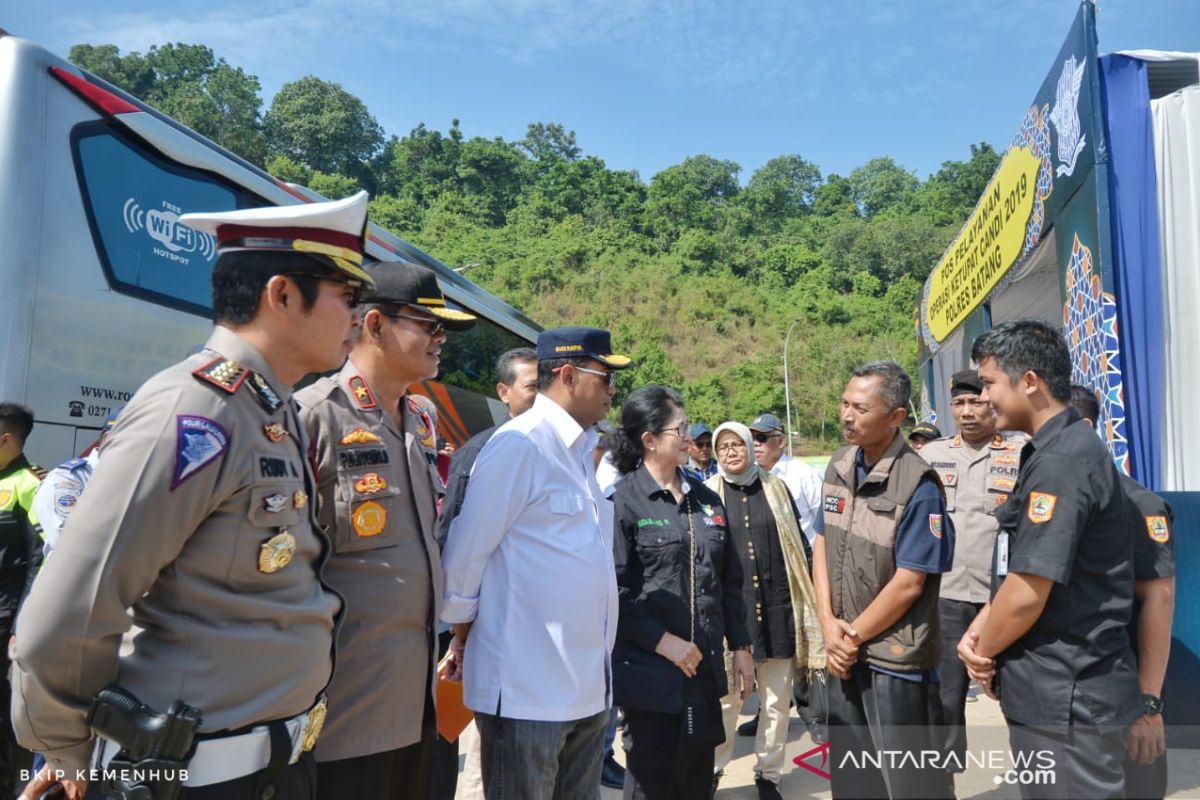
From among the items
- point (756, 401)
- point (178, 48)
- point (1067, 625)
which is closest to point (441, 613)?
point (1067, 625)

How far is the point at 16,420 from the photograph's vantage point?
343 centimetres

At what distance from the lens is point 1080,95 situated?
5.13 meters

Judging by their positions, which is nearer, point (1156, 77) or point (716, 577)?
point (716, 577)

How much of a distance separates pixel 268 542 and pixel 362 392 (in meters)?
0.67

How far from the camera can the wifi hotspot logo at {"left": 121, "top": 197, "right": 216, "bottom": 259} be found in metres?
4.27

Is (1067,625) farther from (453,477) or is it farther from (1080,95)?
(1080,95)

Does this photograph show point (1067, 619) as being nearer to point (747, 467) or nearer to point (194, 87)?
point (747, 467)

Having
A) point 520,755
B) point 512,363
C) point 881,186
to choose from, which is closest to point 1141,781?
point 520,755

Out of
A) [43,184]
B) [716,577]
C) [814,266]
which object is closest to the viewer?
[716,577]

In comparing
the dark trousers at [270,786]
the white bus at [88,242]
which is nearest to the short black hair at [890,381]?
the dark trousers at [270,786]

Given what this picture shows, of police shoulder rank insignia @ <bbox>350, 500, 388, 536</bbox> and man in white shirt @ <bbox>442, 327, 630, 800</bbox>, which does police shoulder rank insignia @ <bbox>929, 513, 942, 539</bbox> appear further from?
police shoulder rank insignia @ <bbox>350, 500, 388, 536</bbox>

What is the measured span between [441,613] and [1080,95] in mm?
5458

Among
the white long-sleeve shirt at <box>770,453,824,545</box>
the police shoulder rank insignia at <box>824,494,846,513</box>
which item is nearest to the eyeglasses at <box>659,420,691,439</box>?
the police shoulder rank insignia at <box>824,494,846,513</box>

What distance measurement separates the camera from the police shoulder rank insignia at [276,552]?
1424mm
